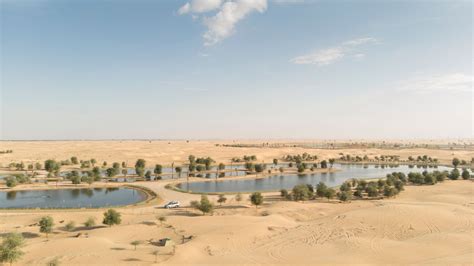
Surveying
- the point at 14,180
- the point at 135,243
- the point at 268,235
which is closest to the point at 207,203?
the point at 268,235

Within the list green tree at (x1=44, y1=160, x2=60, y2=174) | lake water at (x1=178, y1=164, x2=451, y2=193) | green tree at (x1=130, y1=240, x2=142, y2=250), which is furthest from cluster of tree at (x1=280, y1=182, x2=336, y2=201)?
green tree at (x1=44, y1=160, x2=60, y2=174)

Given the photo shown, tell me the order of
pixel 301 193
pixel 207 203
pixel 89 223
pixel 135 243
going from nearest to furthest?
1. pixel 135 243
2. pixel 89 223
3. pixel 207 203
4. pixel 301 193

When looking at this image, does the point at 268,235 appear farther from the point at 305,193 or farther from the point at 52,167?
the point at 52,167

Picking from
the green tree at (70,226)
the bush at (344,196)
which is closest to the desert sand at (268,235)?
the green tree at (70,226)

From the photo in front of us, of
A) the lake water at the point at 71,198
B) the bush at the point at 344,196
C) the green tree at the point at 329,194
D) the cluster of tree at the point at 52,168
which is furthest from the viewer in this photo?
the cluster of tree at the point at 52,168

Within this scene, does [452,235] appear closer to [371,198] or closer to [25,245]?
[371,198]

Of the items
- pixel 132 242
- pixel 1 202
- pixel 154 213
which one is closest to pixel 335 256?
pixel 132 242

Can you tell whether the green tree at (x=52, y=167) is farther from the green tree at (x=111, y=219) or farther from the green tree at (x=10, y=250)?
the green tree at (x=10, y=250)
